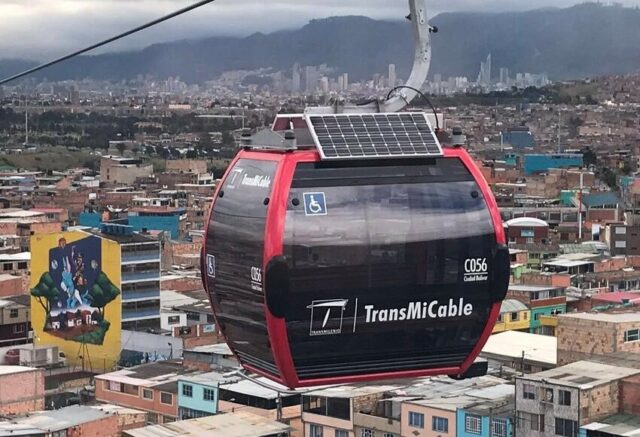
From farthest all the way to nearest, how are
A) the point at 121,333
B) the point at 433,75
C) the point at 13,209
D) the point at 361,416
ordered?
the point at 433,75
the point at 13,209
the point at 121,333
the point at 361,416

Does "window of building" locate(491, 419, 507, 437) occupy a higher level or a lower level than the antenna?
lower

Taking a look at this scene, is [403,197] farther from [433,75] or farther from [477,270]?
[433,75]

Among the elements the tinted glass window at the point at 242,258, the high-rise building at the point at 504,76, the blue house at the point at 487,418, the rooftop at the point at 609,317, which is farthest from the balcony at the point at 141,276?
the high-rise building at the point at 504,76

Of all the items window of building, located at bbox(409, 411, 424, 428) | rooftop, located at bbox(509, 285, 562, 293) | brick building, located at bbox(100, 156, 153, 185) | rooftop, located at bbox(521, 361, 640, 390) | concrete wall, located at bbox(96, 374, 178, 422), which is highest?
brick building, located at bbox(100, 156, 153, 185)

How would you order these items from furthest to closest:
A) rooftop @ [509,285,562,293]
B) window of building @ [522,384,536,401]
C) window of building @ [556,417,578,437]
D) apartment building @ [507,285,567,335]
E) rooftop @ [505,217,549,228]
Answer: rooftop @ [505,217,549,228], rooftop @ [509,285,562,293], apartment building @ [507,285,567,335], window of building @ [522,384,536,401], window of building @ [556,417,578,437]

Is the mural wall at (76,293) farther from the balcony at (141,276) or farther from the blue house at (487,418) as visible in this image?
the blue house at (487,418)

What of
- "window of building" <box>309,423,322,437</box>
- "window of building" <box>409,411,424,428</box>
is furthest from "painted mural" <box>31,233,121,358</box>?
"window of building" <box>409,411,424,428</box>

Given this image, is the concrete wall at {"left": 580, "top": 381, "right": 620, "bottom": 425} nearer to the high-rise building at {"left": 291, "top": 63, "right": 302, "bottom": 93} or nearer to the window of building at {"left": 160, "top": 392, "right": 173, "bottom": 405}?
the window of building at {"left": 160, "top": 392, "right": 173, "bottom": 405}

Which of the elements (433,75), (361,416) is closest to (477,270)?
(361,416)
